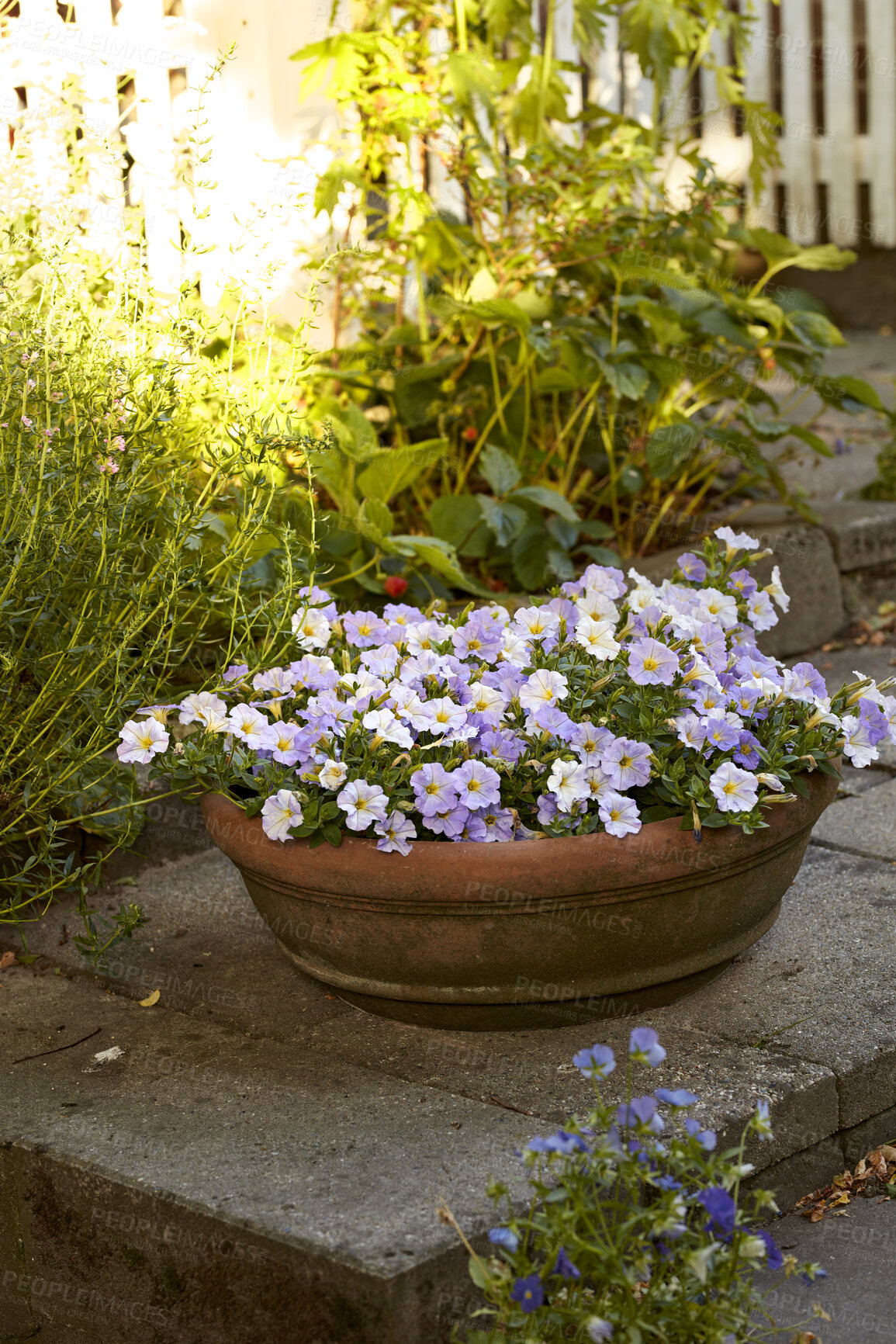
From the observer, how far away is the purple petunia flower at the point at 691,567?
2387mm

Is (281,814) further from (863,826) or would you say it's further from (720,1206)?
(863,826)

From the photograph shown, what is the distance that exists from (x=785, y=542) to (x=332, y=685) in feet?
7.16

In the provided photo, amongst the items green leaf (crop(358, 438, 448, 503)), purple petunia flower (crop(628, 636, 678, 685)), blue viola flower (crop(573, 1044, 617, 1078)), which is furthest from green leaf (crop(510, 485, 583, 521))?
blue viola flower (crop(573, 1044, 617, 1078))

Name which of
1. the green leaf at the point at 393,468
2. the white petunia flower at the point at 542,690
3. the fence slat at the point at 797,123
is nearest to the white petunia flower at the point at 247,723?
the white petunia flower at the point at 542,690

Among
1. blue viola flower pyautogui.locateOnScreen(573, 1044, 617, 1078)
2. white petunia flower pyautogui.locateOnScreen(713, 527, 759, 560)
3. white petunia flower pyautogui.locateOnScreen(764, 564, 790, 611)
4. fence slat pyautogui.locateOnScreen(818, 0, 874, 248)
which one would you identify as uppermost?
fence slat pyautogui.locateOnScreen(818, 0, 874, 248)

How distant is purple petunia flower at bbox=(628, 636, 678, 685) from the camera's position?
1.98 m

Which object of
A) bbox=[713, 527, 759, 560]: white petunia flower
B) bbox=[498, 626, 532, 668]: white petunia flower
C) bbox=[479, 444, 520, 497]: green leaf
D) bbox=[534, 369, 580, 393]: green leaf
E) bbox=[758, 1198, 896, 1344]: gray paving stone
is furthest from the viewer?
bbox=[534, 369, 580, 393]: green leaf

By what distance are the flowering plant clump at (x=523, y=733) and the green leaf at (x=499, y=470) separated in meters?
1.09

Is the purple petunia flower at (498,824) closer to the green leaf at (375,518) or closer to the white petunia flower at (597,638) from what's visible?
the white petunia flower at (597,638)

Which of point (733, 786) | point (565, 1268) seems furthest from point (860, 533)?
point (565, 1268)

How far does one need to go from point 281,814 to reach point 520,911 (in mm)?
364

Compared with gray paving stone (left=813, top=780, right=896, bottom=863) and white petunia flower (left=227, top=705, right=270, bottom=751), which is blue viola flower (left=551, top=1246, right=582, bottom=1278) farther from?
gray paving stone (left=813, top=780, right=896, bottom=863)

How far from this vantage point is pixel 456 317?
11.6 ft

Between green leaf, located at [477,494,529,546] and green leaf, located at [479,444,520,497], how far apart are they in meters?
0.04
